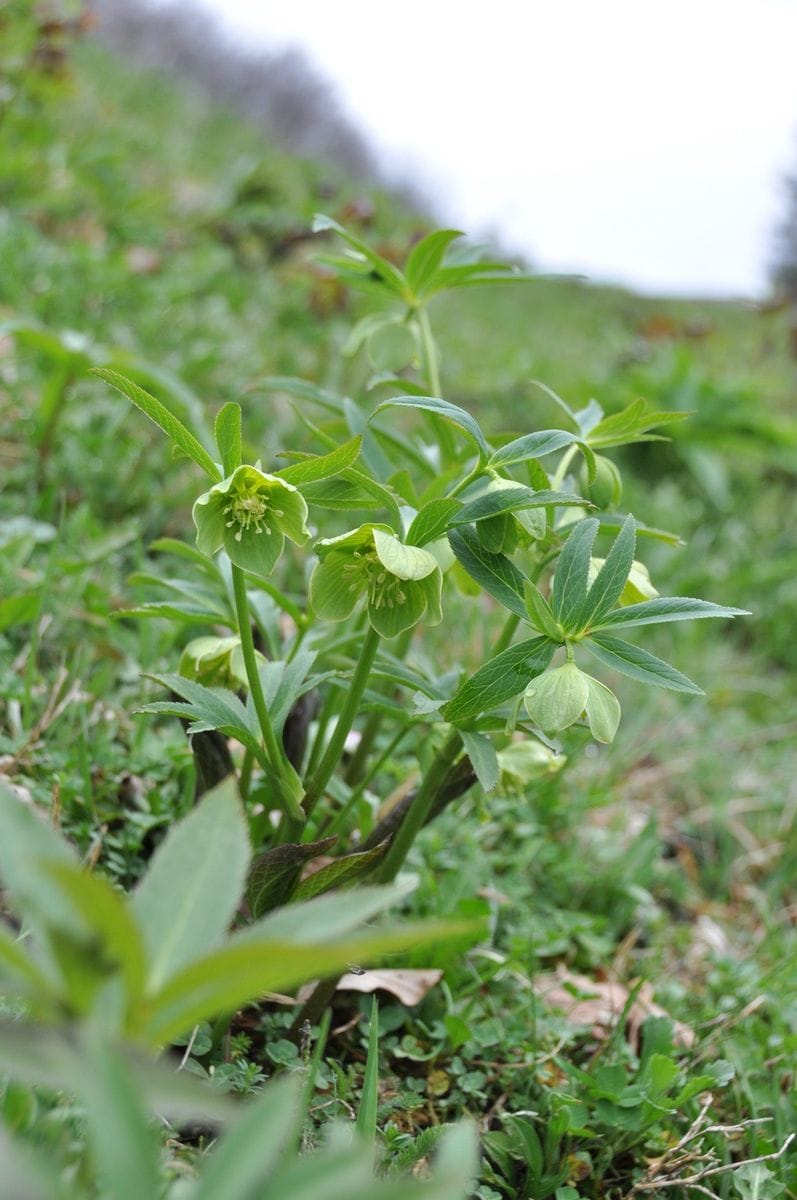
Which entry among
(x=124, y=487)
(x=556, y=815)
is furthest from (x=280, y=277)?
(x=556, y=815)

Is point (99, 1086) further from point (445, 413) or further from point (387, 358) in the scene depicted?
point (387, 358)

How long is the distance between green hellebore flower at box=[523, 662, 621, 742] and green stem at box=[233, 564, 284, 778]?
0.21 m

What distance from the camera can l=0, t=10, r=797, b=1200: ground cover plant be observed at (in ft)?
1.47

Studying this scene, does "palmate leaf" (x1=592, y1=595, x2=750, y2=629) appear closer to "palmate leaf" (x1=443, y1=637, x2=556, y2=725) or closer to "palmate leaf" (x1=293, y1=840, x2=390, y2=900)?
"palmate leaf" (x1=443, y1=637, x2=556, y2=725)

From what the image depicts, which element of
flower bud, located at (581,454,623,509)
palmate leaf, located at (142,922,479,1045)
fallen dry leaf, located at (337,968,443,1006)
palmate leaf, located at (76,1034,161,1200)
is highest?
flower bud, located at (581,454,623,509)

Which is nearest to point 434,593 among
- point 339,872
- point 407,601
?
point 407,601

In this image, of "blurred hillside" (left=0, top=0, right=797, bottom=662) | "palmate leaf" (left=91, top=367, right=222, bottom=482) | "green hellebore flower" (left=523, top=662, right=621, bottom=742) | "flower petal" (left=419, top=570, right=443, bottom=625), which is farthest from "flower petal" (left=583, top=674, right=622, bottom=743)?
"blurred hillside" (left=0, top=0, right=797, bottom=662)

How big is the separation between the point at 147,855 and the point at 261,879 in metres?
0.37

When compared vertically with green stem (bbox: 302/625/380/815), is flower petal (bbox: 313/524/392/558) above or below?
above

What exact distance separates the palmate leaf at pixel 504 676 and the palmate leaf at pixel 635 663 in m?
0.04

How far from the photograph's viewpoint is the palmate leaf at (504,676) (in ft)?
2.60

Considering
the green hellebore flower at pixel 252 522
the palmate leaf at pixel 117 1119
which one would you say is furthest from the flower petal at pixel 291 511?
the palmate leaf at pixel 117 1119

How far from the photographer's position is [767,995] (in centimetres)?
131

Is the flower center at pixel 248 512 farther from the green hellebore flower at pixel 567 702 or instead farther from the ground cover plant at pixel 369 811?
the green hellebore flower at pixel 567 702
